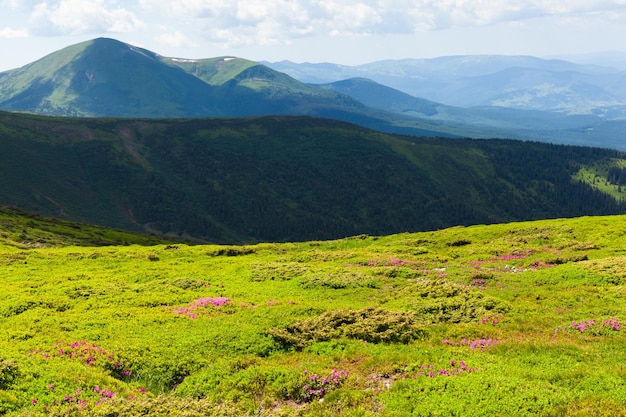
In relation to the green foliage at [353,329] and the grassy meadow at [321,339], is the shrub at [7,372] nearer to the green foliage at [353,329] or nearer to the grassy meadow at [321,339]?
the grassy meadow at [321,339]

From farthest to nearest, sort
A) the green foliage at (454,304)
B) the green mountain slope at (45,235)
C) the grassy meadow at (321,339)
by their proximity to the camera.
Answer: the green mountain slope at (45,235), the green foliage at (454,304), the grassy meadow at (321,339)

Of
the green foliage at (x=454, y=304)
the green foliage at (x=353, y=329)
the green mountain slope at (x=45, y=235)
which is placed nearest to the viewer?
the green foliage at (x=353, y=329)

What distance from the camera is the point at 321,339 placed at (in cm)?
2586

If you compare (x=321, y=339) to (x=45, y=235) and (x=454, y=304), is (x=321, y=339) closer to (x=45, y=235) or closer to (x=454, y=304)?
(x=454, y=304)

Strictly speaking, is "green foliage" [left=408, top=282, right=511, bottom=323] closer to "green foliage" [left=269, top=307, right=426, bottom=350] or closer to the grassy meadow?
the grassy meadow

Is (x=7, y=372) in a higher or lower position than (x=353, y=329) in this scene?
higher


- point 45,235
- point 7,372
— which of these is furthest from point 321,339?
point 45,235

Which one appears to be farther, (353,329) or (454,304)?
(454,304)

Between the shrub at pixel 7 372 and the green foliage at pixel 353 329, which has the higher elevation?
the shrub at pixel 7 372

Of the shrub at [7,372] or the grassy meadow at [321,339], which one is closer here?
the grassy meadow at [321,339]

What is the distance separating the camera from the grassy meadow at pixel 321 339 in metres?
17.2

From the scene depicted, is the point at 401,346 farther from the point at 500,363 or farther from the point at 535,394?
the point at 535,394

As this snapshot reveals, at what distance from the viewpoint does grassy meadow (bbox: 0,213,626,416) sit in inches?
676

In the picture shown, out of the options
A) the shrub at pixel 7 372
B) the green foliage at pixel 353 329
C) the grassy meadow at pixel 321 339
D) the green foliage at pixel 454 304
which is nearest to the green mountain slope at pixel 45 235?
the grassy meadow at pixel 321 339
